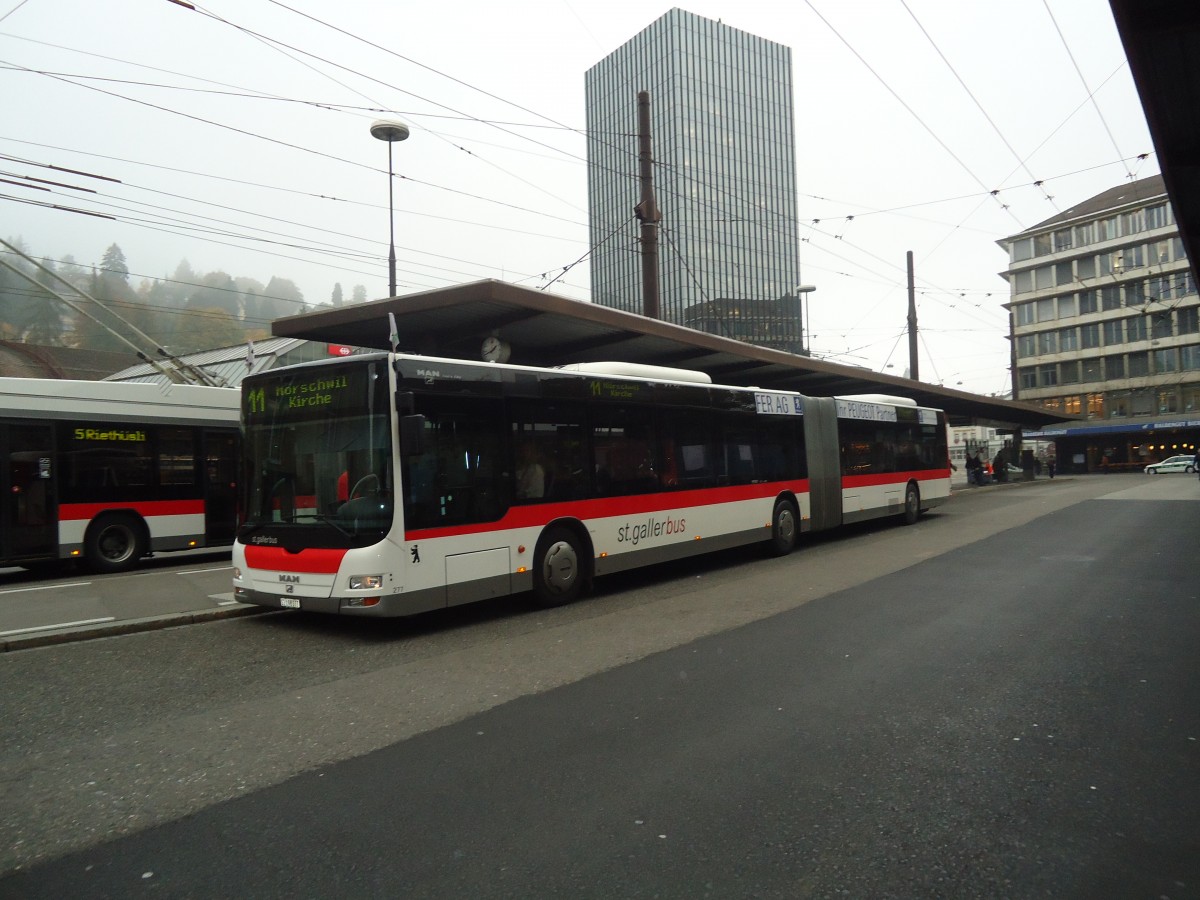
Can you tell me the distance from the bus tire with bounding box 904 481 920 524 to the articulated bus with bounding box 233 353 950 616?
26.1 feet

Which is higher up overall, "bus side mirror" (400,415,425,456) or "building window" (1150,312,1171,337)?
"building window" (1150,312,1171,337)

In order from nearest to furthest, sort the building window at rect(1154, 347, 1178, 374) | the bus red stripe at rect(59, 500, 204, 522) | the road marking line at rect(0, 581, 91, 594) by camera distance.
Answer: the road marking line at rect(0, 581, 91, 594)
the bus red stripe at rect(59, 500, 204, 522)
the building window at rect(1154, 347, 1178, 374)

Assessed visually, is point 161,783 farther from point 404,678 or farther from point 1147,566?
point 1147,566

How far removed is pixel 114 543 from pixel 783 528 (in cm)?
1163

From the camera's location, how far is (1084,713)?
16.1 ft

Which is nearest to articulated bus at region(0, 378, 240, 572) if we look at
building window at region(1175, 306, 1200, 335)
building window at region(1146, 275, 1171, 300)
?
building window at region(1146, 275, 1171, 300)

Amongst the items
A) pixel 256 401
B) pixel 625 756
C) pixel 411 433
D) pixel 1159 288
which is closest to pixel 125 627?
pixel 256 401

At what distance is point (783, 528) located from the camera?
1409 centimetres

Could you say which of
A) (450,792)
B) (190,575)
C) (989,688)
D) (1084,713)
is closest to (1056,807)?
(1084,713)

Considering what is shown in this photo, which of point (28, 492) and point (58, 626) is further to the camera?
point (28, 492)

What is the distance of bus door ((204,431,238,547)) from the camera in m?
14.6

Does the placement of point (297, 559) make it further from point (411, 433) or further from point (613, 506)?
point (613, 506)

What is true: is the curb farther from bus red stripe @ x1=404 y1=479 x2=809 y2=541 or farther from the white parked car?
the white parked car

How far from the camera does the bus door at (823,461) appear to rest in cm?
1518
